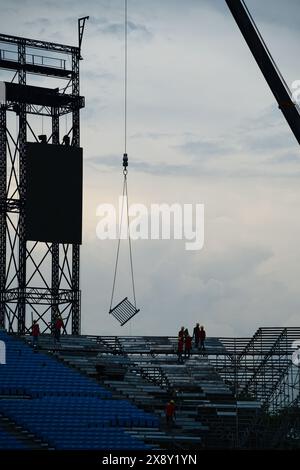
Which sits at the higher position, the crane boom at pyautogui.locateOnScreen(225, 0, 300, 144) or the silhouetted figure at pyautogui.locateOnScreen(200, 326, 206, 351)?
the crane boom at pyautogui.locateOnScreen(225, 0, 300, 144)

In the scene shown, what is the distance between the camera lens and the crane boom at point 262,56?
2233 inches

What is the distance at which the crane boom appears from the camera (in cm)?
5672

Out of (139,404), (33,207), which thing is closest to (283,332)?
(139,404)

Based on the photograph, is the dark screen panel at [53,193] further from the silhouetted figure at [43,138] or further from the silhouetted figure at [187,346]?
the silhouetted figure at [187,346]

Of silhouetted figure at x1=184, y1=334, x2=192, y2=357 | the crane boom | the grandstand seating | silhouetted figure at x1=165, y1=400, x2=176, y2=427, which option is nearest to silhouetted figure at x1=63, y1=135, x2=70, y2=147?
the grandstand seating

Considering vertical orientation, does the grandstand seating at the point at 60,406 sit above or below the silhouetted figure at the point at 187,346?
below

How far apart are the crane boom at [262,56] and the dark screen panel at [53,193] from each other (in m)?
21.3

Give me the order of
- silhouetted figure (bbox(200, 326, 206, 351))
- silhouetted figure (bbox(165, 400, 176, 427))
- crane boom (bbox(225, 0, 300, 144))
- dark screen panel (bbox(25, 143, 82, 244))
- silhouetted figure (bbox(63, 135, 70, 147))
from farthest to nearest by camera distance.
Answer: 1. silhouetted figure (bbox(63, 135, 70, 147))
2. dark screen panel (bbox(25, 143, 82, 244))
3. silhouetted figure (bbox(200, 326, 206, 351))
4. silhouetted figure (bbox(165, 400, 176, 427))
5. crane boom (bbox(225, 0, 300, 144))

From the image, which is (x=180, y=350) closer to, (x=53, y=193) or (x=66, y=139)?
(x=53, y=193)

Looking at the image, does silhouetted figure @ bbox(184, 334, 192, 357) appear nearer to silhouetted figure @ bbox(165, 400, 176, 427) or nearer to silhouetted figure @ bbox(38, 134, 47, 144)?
silhouetted figure @ bbox(165, 400, 176, 427)

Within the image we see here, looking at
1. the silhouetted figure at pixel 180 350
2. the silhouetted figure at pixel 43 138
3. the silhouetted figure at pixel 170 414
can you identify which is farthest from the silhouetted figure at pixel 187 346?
the silhouetted figure at pixel 43 138

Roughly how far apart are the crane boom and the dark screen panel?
2125 cm

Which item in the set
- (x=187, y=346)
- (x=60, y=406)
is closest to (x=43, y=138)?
(x=187, y=346)

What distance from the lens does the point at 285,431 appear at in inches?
2512
